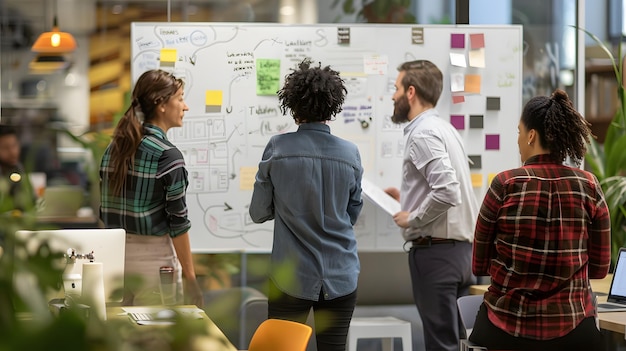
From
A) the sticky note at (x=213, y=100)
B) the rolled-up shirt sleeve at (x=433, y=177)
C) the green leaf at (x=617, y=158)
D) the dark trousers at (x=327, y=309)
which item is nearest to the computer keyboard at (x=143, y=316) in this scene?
the dark trousers at (x=327, y=309)

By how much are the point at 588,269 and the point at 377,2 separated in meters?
2.70

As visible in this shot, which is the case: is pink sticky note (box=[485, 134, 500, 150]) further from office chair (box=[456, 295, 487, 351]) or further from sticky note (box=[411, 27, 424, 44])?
office chair (box=[456, 295, 487, 351])

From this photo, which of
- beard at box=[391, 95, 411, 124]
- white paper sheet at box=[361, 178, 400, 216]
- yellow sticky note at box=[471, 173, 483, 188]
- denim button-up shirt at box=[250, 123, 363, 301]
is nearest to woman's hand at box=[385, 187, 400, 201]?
white paper sheet at box=[361, 178, 400, 216]

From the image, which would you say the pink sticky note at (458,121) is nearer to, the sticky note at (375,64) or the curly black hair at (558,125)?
the sticky note at (375,64)

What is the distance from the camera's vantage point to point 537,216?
2.85m

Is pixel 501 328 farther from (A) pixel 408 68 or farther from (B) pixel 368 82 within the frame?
(B) pixel 368 82

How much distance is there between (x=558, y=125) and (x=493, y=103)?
2.24 meters

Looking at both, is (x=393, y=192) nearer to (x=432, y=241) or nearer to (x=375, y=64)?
(x=375, y=64)

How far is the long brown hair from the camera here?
11.3ft

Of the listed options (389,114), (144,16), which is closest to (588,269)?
(389,114)

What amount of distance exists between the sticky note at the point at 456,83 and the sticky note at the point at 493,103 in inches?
6.9

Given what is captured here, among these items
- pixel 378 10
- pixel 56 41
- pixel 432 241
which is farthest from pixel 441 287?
pixel 56 41

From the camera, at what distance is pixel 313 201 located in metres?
3.36

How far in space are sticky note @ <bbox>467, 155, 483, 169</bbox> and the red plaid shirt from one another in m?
2.20
